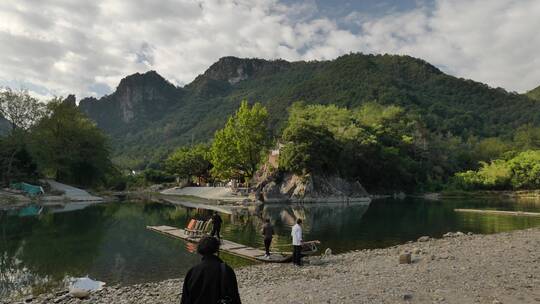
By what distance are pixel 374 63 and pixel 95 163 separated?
118m

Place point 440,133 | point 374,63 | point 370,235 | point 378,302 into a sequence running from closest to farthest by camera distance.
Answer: point 378,302 < point 370,235 < point 440,133 < point 374,63

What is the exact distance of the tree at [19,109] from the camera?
60344mm

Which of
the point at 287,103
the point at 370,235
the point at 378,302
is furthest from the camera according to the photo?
the point at 287,103

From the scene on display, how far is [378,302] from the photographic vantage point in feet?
32.3

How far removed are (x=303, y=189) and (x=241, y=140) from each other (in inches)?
515

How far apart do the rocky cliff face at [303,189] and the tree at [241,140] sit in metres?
6.20

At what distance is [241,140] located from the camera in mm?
66812

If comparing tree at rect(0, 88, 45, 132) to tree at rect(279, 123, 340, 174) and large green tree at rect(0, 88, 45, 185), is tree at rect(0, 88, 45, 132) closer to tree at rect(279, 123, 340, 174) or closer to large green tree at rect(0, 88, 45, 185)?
large green tree at rect(0, 88, 45, 185)

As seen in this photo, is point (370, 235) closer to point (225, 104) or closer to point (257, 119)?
point (257, 119)

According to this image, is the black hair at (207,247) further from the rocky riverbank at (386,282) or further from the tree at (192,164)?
the tree at (192,164)

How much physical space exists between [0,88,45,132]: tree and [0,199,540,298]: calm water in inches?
1039

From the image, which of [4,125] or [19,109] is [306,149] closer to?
[19,109]

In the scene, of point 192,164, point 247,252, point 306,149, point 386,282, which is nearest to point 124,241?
point 247,252

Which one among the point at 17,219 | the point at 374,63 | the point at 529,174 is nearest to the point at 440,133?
the point at 529,174
